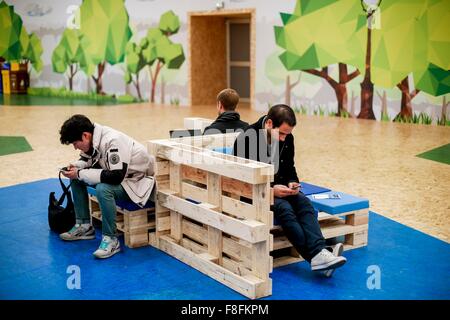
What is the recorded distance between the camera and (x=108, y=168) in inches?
172

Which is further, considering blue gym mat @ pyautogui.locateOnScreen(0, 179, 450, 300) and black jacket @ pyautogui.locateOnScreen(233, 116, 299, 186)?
black jacket @ pyautogui.locateOnScreen(233, 116, 299, 186)

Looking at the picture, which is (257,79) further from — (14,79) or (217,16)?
(14,79)

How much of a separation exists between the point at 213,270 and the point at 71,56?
1428 centimetres

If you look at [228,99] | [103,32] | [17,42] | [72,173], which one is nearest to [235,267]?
[72,173]

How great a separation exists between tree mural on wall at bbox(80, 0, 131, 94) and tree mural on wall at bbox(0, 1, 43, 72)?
2.46m

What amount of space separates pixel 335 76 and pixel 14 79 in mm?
10842

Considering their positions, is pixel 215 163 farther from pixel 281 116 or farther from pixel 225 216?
pixel 281 116

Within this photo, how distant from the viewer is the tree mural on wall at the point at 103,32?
15477 millimetres

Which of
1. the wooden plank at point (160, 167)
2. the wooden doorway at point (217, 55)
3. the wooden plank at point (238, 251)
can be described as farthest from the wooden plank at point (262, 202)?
the wooden doorway at point (217, 55)

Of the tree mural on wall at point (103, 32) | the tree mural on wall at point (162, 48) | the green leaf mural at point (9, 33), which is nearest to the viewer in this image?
the tree mural on wall at point (162, 48)

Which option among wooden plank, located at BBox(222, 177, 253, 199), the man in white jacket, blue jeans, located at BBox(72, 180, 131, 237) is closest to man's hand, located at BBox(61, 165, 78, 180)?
the man in white jacket

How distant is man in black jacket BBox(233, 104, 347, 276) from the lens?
3.94 meters

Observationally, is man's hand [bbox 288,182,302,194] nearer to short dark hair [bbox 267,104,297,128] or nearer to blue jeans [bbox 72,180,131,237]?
short dark hair [bbox 267,104,297,128]

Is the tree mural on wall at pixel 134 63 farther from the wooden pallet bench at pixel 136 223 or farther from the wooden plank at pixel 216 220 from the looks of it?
the wooden plank at pixel 216 220
